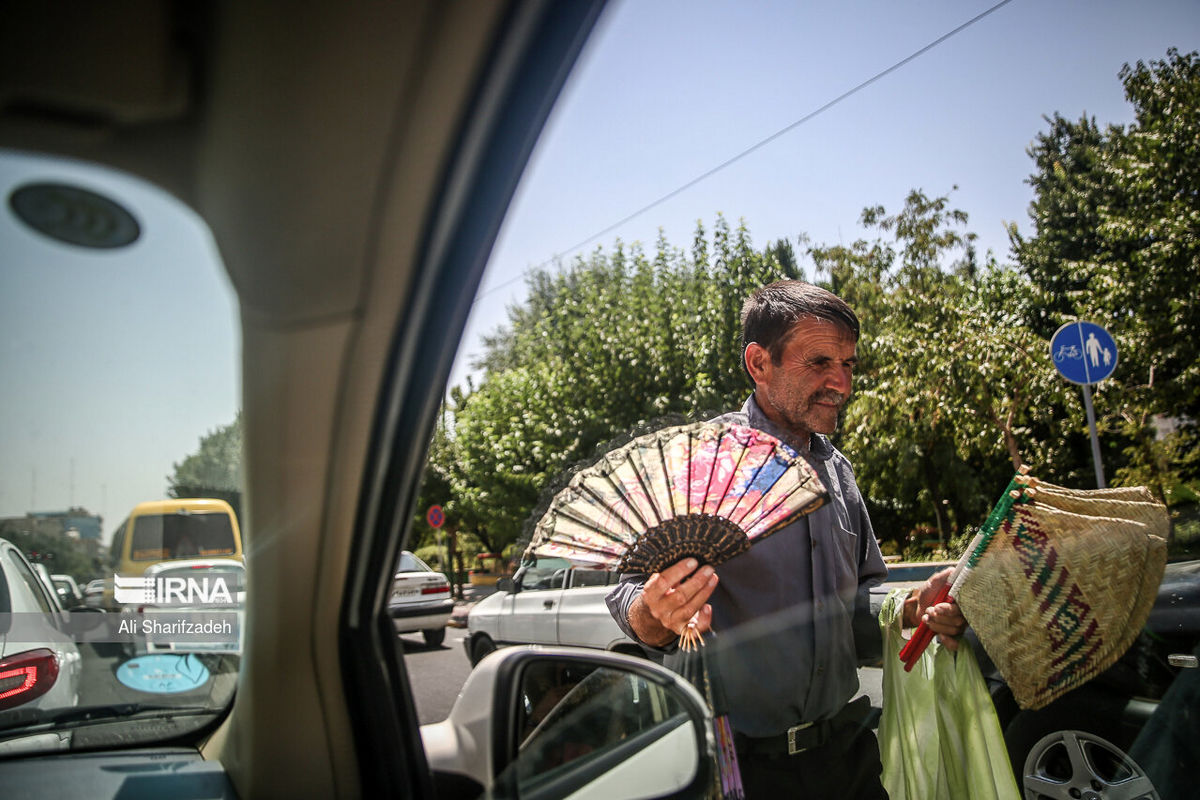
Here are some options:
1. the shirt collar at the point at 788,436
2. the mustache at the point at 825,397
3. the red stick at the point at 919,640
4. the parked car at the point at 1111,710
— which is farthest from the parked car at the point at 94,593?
the parked car at the point at 1111,710

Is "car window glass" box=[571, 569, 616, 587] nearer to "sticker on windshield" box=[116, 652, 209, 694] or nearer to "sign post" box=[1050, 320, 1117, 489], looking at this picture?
"sticker on windshield" box=[116, 652, 209, 694]

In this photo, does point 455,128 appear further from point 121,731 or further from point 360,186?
point 121,731

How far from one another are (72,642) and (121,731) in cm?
24

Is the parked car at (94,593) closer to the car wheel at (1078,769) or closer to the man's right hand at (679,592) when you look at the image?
the man's right hand at (679,592)

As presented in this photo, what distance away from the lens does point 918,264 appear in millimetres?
2498

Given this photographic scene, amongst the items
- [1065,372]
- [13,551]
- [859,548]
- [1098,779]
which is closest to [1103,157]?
[1065,372]

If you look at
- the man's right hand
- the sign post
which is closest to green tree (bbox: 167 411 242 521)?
the man's right hand

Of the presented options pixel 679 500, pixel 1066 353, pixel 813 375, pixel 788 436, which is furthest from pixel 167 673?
pixel 1066 353

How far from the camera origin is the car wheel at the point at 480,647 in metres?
1.65

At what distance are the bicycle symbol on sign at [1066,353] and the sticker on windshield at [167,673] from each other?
2.78 metres

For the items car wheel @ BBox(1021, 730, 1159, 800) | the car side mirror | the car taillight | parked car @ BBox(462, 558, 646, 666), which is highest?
parked car @ BBox(462, 558, 646, 666)

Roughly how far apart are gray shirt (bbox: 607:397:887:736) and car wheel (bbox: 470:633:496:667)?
0.92ft

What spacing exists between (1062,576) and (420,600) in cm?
147

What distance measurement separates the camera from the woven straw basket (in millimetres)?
1617
